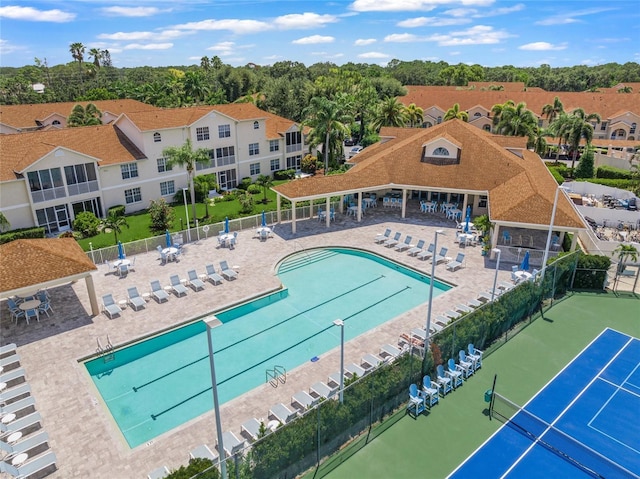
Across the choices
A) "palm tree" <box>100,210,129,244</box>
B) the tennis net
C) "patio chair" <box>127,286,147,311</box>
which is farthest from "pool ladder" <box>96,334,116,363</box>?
the tennis net

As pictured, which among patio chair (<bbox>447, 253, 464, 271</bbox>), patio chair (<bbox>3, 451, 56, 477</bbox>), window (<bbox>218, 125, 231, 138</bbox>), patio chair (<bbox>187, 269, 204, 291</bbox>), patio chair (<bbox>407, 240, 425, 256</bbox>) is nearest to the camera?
patio chair (<bbox>3, 451, 56, 477</bbox>)

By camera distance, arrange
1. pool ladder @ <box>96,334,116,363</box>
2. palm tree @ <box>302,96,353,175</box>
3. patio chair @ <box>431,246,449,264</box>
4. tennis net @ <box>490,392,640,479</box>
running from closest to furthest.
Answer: tennis net @ <box>490,392,640,479</box> → pool ladder @ <box>96,334,116,363</box> → patio chair @ <box>431,246,449,264</box> → palm tree @ <box>302,96,353,175</box>

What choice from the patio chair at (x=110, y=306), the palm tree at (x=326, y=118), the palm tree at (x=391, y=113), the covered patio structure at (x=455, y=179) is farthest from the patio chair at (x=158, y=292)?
the palm tree at (x=391, y=113)

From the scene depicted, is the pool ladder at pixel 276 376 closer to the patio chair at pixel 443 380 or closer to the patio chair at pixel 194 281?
the patio chair at pixel 443 380

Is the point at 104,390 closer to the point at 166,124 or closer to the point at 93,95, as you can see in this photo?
the point at 166,124

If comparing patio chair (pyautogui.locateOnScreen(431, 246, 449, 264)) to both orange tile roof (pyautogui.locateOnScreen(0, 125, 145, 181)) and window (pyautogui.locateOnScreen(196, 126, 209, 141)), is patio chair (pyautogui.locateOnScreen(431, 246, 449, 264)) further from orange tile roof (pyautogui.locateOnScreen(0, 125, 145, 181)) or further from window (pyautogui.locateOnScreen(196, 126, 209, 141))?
orange tile roof (pyautogui.locateOnScreen(0, 125, 145, 181))

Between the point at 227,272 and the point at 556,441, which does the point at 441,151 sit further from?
the point at 556,441

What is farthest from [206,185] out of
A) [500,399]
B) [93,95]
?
[93,95]
